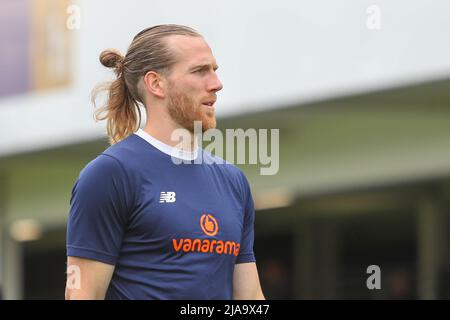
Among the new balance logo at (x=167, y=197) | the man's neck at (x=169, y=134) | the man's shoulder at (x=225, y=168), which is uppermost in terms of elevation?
the man's neck at (x=169, y=134)

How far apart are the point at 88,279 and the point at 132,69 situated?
2.65 ft

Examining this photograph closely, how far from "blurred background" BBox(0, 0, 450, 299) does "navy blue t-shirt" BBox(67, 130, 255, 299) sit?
6.83 metres

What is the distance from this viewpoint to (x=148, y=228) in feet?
13.0

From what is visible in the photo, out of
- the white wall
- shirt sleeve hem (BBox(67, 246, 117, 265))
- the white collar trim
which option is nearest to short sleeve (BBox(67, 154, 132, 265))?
shirt sleeve hem (BBox(67, 246, 117, 265))

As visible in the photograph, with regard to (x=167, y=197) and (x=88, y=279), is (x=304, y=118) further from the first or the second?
(x=88, y=279)

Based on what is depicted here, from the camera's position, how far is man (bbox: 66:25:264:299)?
3.93 m

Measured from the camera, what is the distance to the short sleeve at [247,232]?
4.27m

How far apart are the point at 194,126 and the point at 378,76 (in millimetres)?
7368

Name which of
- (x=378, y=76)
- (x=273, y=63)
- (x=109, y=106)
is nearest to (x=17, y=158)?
(x=273, y=63)

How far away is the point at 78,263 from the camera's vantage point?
12.9ft

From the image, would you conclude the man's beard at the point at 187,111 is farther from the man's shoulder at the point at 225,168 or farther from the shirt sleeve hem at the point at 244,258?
the shirt sleeve hem at the point at 244,258

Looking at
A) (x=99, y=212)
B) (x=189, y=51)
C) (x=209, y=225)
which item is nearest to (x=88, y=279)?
(x=99, y=212)

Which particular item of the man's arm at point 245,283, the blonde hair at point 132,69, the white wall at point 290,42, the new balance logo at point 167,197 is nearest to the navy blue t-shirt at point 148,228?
the new balance logo at point 167,197
